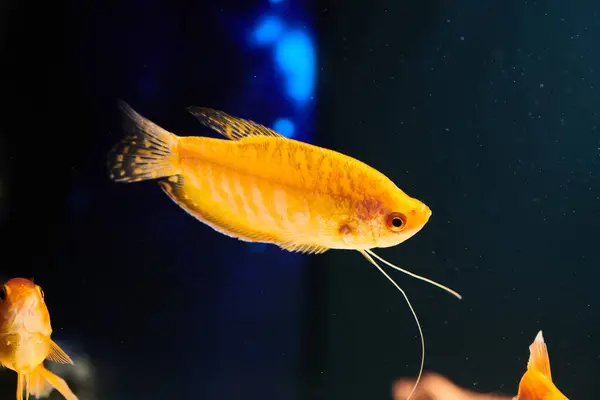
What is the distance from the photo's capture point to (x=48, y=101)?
150cm

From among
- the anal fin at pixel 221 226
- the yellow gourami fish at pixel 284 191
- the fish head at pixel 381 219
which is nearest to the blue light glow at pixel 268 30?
the yellow gourami fish at pixel 284 191

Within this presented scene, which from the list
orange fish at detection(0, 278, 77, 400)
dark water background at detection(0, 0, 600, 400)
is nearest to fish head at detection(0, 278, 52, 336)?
orange fish at detection(0, 278, 77, 400)

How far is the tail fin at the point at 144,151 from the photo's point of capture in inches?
40.8

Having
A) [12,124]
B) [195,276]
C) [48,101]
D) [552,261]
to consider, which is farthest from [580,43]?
[12,124]

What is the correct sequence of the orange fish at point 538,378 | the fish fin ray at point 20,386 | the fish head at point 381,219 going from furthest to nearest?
the fish fin ray at point 20,386
the orange fish at point 538,378
the fish head at point 381,219

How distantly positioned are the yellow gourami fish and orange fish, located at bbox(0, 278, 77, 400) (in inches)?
24.2

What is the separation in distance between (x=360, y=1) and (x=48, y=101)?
0.87 m

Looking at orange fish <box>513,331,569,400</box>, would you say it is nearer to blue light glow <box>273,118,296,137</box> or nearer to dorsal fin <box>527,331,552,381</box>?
dorsal fin <box>527,331,552,381</box>

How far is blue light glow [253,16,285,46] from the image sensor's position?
51.5 inches

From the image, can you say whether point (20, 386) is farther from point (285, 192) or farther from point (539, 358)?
point (539, 358)

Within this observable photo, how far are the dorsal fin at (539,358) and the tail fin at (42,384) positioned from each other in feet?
3.83

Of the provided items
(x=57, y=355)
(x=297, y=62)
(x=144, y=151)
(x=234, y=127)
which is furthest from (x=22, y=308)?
(x=297, y=62)

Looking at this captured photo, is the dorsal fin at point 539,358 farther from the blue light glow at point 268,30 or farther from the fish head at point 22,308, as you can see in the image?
the fish head at point 22,308

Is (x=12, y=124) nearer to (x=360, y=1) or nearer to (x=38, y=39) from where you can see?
(x=38, y=39)
